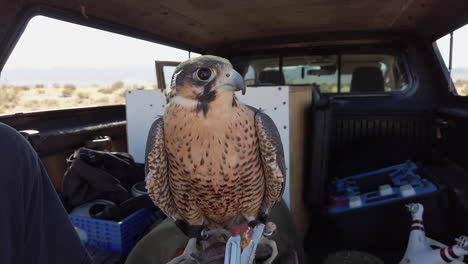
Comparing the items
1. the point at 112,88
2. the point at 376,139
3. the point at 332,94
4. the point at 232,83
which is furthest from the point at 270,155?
the point at 112,88

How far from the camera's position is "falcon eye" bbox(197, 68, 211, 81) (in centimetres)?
133

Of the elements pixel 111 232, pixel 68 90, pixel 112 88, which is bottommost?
pixel 111 232

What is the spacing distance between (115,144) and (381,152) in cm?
253

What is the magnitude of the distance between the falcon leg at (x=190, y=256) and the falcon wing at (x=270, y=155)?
442mm

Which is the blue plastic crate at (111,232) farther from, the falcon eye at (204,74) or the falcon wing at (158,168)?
the falcon eye at (204,74)

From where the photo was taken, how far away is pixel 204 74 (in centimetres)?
133

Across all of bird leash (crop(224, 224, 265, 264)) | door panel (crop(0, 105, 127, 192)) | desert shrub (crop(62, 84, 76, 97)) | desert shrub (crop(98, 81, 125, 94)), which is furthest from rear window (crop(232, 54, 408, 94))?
desert shrub (crop(98, 81, 125, 94))

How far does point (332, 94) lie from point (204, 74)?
287 cm

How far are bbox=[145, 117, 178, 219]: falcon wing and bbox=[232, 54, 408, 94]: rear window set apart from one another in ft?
8.22

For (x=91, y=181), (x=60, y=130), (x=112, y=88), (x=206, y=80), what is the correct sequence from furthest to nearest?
(x=112, y=88) < (x=60, y=130) < (x=91, y=181) < (x=206, y=80)

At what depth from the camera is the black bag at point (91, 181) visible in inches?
90.0

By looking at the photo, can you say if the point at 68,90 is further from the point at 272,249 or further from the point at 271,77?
the point at 272,249

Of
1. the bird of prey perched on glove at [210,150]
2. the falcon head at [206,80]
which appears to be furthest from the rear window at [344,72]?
the falcon head at [206,80]

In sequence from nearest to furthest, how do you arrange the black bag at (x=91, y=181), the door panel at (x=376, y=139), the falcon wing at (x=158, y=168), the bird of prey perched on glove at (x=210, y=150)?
the bird of prey perched on glove at (x=210, y=150) < the falcon wing at (x=158, y=168) < the black bag at (x=91, y=181) < the door panel at (x=376, y=139)
